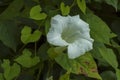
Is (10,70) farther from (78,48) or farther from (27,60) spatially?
(78,48)

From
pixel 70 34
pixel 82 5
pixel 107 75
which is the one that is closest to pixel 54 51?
pixel 70 34

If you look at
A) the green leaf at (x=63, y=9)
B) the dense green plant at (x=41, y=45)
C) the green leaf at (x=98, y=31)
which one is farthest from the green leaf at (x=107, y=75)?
the green leaf at (x=63, y=9)

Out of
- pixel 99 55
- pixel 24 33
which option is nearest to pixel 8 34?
pixel 24 33

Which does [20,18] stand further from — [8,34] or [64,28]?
[64,28]

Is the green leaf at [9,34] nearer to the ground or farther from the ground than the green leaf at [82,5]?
nearer to the ground

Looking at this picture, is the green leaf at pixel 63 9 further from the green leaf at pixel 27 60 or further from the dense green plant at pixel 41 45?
the green leaf at pixel 27 60
